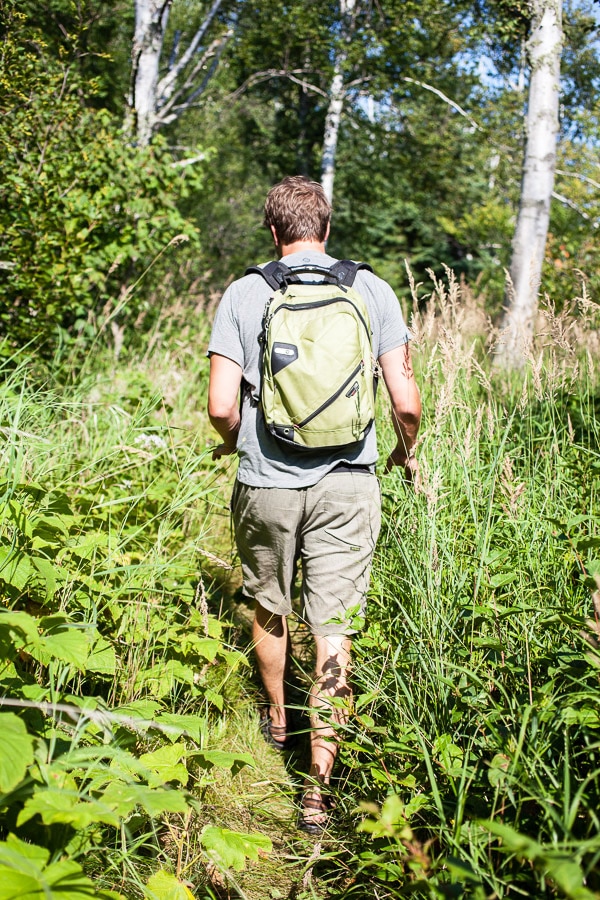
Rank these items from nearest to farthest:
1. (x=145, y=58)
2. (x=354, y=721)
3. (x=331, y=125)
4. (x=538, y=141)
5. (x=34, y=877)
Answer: (x=34, y=877), (x=354, y=721), (x=145, y=58), (x=538, y=141), (x=331, y=125)

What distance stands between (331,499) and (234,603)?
1333 mm

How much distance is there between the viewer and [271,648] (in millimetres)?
2557

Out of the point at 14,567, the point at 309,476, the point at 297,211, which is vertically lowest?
the point at 14,567

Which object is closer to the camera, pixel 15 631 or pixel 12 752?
pixel 12 752

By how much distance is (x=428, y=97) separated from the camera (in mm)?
15039

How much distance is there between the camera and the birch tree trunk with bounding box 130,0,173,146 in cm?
622

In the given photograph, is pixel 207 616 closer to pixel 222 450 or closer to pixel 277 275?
pixel 222 450

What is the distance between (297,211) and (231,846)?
1.86 meters

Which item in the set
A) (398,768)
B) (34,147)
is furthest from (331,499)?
(34,147)

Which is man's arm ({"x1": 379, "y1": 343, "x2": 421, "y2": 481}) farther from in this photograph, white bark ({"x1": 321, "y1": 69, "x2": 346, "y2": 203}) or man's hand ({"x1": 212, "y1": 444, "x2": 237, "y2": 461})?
white bark ({"x1": 321, "y1": 69, "x2": 346, "y2": 203})

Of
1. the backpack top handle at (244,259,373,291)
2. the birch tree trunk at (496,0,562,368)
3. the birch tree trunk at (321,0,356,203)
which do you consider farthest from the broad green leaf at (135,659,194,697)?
the birch tree trunk at (321,0,356,203)

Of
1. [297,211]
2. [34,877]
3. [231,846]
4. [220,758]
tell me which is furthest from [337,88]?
[34,877]

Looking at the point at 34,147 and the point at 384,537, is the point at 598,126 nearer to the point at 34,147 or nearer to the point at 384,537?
the point at 34,147

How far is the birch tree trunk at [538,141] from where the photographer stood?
246 inches
